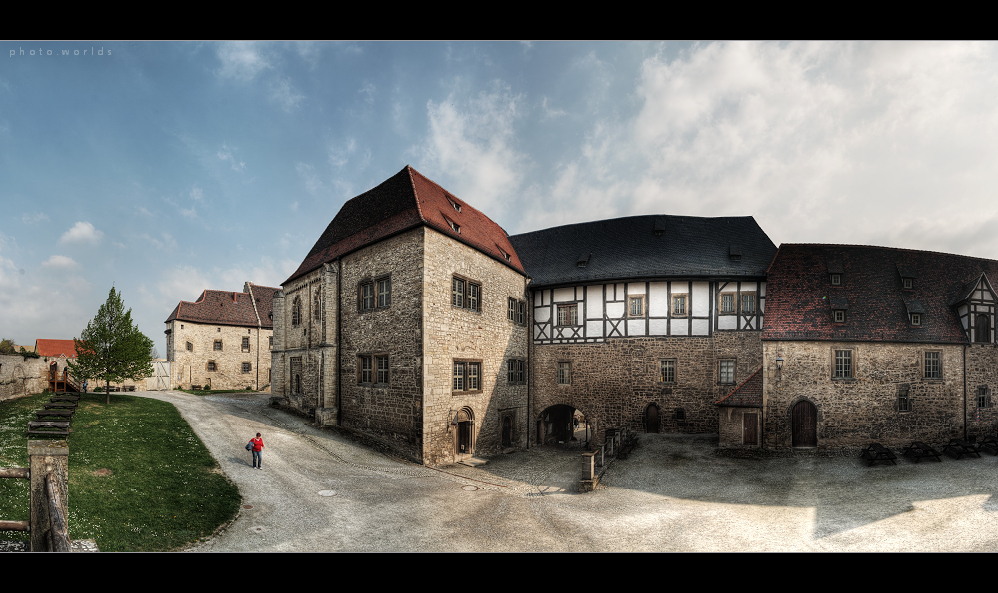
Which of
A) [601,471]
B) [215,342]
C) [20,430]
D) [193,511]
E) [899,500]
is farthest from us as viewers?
[215,342]

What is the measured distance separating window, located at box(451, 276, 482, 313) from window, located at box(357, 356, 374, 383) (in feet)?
14.3

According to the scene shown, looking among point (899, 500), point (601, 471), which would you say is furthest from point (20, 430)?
point (899, 500)

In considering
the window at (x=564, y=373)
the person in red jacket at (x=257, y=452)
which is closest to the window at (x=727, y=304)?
the window at (x=564, y=373)

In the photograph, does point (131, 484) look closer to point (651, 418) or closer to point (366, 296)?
point (366, 296)

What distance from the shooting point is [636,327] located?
21.5 meters

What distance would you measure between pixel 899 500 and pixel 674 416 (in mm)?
9255

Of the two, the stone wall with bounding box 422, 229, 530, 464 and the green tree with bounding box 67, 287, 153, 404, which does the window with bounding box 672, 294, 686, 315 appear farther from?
the green tree with bounding box 67, 287, 153, 404

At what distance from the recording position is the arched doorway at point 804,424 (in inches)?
676

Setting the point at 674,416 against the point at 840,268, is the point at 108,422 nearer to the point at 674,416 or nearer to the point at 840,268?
the point at 674,416

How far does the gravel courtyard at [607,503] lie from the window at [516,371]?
467 cm

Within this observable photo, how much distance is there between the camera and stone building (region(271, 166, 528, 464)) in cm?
1672

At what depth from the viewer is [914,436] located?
17422 millimetres

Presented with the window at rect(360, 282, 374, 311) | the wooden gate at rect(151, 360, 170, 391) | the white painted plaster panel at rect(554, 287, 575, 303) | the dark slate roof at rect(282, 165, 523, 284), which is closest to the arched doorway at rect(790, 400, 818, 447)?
the white painted plaster panel at rect(554, 287, 575, 303)

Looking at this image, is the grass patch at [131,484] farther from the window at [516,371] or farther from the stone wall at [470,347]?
the window at [516,371]
